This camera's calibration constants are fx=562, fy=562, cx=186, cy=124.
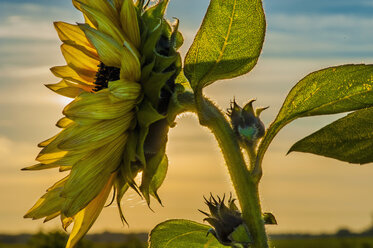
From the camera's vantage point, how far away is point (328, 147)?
74.7 inches

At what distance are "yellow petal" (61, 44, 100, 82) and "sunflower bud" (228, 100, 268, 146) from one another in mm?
758

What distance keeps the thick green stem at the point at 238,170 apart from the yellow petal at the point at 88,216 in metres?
0.45

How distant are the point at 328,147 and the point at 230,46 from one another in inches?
18.7

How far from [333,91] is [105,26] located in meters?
0.81

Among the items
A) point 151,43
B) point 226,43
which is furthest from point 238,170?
point 151,43

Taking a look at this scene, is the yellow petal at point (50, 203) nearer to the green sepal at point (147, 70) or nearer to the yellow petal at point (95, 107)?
the yellow petal at point (95, 107)

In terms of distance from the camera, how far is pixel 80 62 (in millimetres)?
2430

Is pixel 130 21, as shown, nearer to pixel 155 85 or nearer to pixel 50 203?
pixel 155 85

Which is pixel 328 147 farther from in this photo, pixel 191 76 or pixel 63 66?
pixel 63 66

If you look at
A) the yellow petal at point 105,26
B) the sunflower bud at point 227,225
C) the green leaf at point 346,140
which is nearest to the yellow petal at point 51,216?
the sunflower bud at point 227,225

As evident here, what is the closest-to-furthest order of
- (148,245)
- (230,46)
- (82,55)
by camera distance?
(230,46) < (148,245) < (82,55)

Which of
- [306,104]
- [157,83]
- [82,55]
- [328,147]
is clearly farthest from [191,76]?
[82,55]

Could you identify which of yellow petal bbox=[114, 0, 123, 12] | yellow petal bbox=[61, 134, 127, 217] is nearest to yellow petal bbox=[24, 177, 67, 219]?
yellow petal bbox=[61, 134, 127, 217]

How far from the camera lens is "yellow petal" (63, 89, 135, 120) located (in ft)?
6.19
